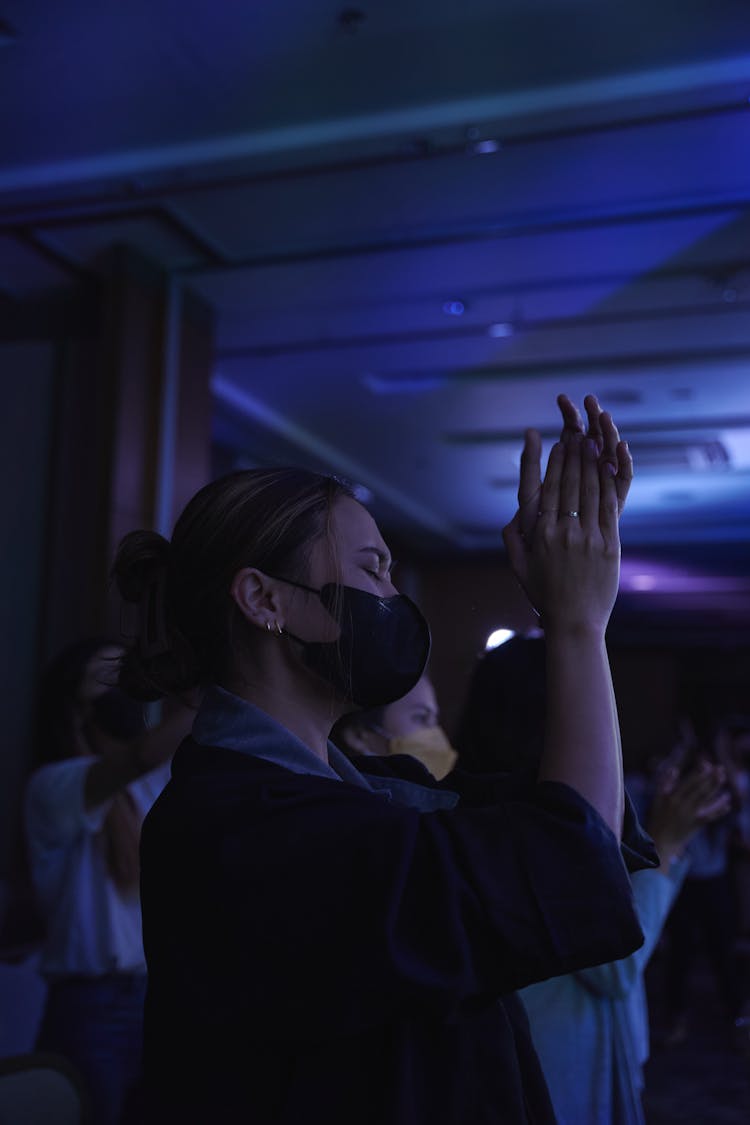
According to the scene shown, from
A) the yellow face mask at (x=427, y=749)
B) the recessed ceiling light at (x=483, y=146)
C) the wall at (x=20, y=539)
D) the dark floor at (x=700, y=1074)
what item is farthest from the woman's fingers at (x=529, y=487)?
the wall at (x=20, y=539)

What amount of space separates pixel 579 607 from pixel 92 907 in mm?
1651

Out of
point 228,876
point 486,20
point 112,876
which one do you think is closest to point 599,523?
point 228,876

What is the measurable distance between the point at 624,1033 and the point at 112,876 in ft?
3.48

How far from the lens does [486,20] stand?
346 cm

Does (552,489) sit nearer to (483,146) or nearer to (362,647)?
(362,647)

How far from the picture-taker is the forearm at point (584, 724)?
2.71ft

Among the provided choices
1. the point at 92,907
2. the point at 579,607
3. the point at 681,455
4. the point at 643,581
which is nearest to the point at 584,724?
Answer: the point at 579,607

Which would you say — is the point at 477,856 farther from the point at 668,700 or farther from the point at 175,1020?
the point at 668,700

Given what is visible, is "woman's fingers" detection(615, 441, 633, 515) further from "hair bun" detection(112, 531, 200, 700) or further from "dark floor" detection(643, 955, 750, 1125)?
"dark floor" detection(643, 955, 750, 1125)

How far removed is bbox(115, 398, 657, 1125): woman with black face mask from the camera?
2.56 feet

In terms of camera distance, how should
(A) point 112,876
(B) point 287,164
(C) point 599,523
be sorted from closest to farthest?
(C) point 599,523
(A) point 112,876
(B) point 287,164

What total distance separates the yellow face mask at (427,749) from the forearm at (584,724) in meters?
1.39

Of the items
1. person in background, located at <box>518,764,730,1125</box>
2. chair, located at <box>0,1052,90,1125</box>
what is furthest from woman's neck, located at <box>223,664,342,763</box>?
chair, located at <box>0,1052,90,1125</box>

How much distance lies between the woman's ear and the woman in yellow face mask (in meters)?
1.28
